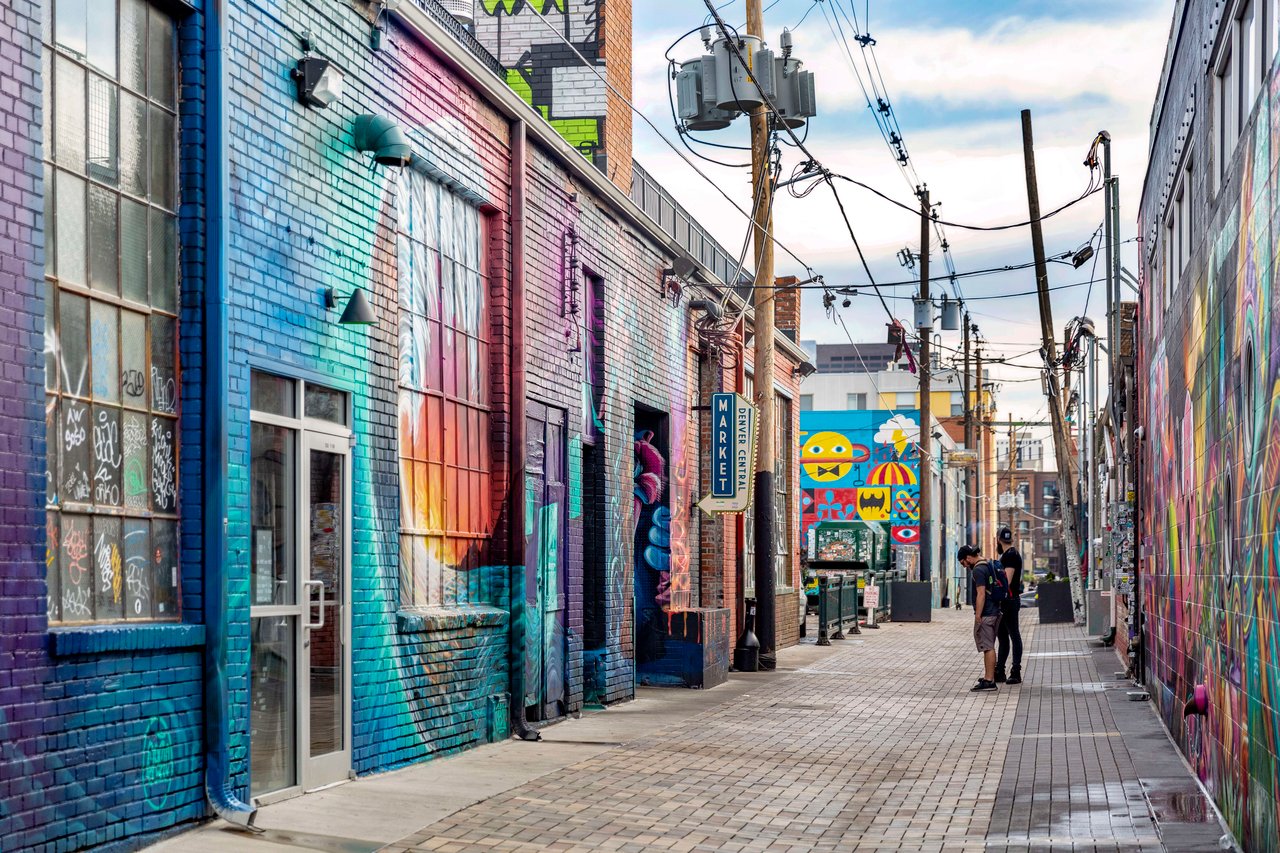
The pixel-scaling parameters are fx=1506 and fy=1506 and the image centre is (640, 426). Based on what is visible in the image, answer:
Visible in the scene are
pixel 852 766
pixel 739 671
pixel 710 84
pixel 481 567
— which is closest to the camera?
pixel 852 766

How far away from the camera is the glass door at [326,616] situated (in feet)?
31.0

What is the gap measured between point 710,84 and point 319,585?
1189cm

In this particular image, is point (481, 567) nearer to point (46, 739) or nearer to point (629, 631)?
point (629, 631)

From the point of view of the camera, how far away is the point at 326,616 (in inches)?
386

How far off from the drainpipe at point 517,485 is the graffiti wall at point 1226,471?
17.7 ft

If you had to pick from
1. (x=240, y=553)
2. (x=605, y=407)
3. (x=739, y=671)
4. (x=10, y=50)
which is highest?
(x=10, y=50)

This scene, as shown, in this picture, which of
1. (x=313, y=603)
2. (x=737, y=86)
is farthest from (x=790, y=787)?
(x=737, y=86)

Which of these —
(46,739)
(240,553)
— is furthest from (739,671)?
(46,739)

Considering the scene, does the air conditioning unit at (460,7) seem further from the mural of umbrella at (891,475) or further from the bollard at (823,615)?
the mural of umbrella at (891,475)

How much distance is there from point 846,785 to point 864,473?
4669 centimetres

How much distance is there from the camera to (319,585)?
953 centimetres

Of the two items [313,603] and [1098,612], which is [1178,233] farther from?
[1098,612]

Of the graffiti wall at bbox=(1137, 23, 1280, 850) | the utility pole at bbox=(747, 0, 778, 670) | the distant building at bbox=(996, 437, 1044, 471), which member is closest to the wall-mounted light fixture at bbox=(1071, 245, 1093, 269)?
the utility pole at bbox=(747, 0, 778, 670)

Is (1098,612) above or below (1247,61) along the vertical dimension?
below
